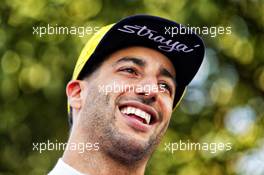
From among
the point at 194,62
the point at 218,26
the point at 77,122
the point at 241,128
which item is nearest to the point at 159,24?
the point at 194,62

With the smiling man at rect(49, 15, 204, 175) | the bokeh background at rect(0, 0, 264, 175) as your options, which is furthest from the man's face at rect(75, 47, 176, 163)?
the bokeh background at rect(0, 0, 264, 175)

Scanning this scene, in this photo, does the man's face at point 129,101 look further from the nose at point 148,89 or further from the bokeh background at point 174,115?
the bokeh background at point 174,115

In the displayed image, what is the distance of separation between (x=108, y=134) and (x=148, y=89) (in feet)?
0.46

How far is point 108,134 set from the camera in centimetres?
163

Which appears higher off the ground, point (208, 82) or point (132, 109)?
point (132, 109)

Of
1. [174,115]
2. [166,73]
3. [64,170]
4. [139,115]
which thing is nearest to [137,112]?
[139,115]

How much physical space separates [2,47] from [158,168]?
Result: 27.1 inches

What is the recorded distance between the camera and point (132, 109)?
168 cm

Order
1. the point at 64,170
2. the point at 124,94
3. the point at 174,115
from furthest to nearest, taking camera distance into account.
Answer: the point at 174,115, the point at 124,94, the point at 64,170

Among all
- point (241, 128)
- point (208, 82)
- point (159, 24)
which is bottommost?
point (241, 128)

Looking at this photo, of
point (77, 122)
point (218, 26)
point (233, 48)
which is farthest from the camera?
point (233, 48)

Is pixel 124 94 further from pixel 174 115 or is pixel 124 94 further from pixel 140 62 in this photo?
pixel 174 115

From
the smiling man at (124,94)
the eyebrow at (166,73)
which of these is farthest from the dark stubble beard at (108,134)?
the eyebrow at (166,73)

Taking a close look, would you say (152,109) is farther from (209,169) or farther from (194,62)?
(209,169)
